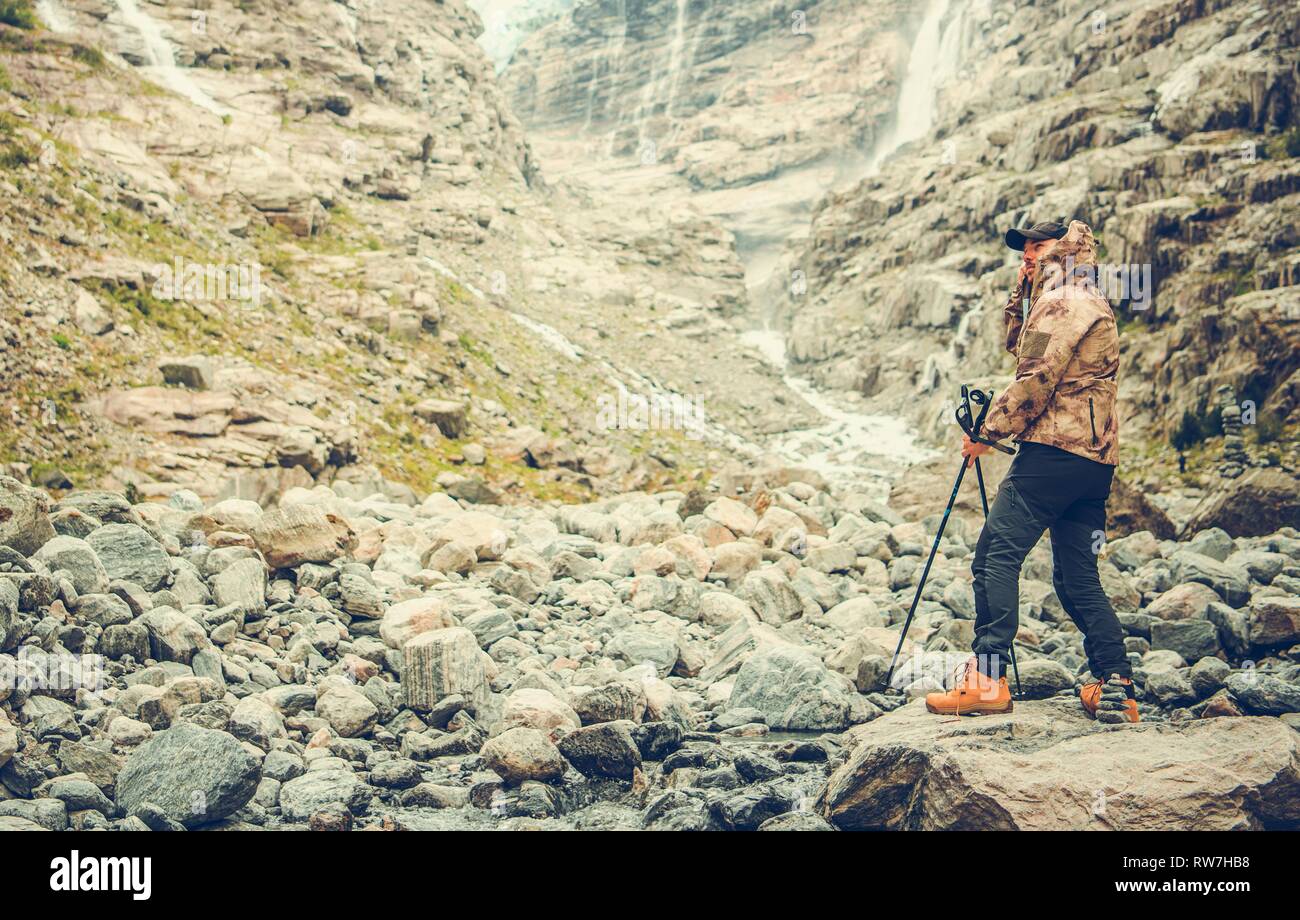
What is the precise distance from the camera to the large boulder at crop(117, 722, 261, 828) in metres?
5.21

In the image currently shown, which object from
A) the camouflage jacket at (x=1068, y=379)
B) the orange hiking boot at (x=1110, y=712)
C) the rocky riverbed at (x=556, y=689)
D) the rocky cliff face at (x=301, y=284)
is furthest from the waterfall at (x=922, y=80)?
the orange hiking boot at (x=1110, y=712)

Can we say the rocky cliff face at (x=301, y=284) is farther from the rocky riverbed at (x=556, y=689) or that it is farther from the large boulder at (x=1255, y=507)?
the large boulder at (x=1255, y=507)

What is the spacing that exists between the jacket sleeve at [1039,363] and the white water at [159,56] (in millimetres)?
41747

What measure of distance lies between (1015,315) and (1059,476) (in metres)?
1.46

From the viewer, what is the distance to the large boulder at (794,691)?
7328 millimetres

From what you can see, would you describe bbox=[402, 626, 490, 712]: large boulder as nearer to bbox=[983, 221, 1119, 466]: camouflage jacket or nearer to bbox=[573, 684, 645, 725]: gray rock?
bbox=[573, 684, 645, 725]: gray rock

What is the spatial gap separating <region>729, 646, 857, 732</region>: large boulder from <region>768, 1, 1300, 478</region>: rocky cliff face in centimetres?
2159

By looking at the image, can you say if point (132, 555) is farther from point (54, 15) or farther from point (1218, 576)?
point (54, 15)

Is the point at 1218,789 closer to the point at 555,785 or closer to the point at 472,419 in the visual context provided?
the point at 555,785

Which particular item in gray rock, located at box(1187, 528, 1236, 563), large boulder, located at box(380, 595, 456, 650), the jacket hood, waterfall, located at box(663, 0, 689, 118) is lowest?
large boulder, located at box(380, 595, 456, 650)

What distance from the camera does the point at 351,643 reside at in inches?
319

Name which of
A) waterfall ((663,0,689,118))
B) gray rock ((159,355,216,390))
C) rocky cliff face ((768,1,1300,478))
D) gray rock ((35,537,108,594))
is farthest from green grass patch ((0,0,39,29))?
waterfall ((663,0,689,118))
